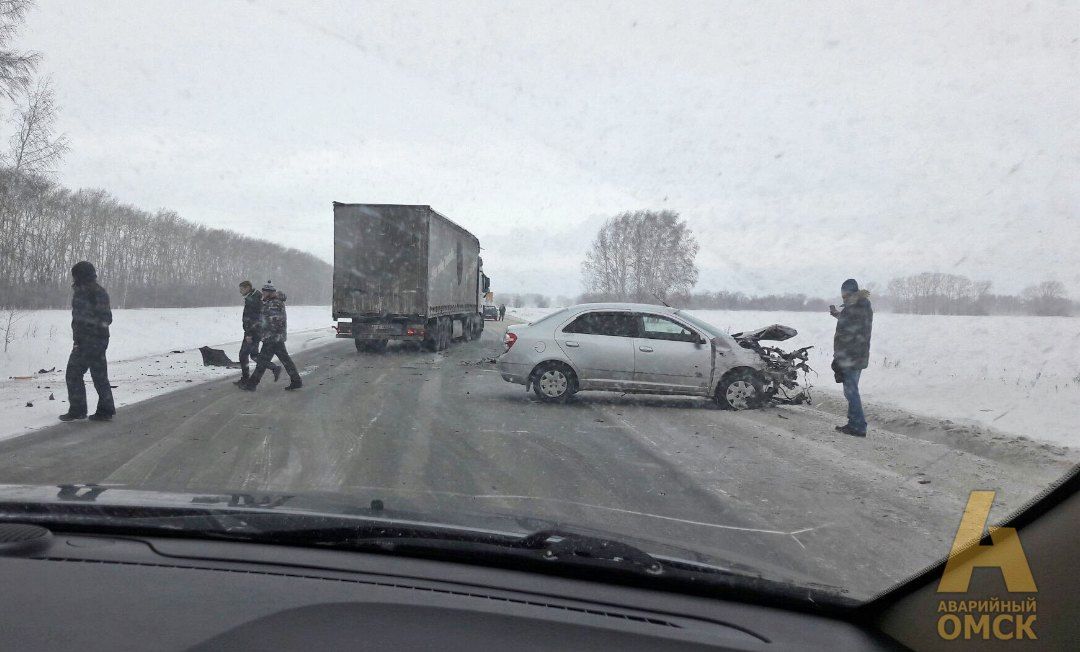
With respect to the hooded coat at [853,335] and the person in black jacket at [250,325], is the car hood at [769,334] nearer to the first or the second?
the hooded coat at [853,335]

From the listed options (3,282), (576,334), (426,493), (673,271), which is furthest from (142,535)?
(3,282)

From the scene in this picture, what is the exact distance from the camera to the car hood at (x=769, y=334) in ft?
36.5

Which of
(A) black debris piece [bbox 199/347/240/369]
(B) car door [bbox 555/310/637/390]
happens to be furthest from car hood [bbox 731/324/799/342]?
(A) black debris piece [bbox 199/347/240/369]

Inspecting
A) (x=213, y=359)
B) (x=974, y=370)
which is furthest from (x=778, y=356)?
(x=213, y=359)

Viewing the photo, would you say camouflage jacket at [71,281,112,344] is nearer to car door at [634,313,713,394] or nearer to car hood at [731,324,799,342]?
car door at [634,313,713,394]

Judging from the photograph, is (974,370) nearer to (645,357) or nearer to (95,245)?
(645,357)

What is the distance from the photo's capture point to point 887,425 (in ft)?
32.1

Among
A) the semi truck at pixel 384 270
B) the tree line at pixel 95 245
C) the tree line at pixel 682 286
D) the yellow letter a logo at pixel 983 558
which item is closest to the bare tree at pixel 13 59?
the tree line at pixel 95 245

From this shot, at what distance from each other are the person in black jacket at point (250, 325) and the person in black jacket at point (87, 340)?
3455mm

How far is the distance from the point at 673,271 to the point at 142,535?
18719 mm

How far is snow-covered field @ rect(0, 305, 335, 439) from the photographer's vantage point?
412 inches

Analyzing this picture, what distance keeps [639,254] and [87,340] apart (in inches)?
656

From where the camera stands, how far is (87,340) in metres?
9.27

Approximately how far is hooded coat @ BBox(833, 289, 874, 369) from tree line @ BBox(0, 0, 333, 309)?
9.73 metres
